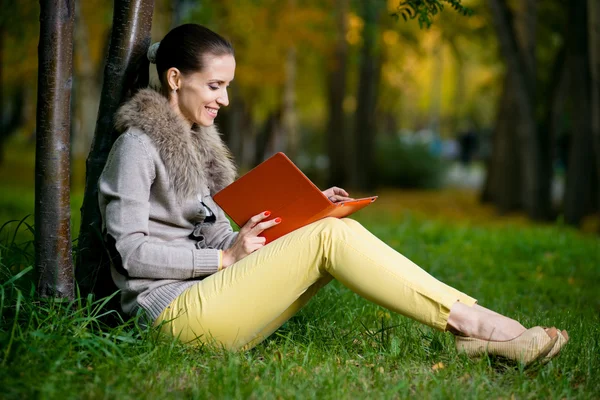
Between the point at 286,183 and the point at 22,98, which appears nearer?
the point at 286,183

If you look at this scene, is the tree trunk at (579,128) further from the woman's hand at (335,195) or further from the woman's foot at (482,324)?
the woman's foot at (482,324)

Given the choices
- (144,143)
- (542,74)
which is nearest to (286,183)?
(144,143)

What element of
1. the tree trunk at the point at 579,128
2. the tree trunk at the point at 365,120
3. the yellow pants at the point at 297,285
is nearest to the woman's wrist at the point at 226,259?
the yellow pants at the point at 297,285

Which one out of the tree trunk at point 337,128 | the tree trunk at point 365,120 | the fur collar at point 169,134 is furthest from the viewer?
the tree trunk at point 337,128

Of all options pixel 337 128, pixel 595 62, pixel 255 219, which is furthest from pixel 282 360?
pixel 337 128

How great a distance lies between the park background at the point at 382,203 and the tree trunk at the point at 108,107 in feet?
0.54

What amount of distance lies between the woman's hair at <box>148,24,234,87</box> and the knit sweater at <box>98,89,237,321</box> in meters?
0.17

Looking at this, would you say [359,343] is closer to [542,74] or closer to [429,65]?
[542,74]

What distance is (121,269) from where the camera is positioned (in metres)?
3.12

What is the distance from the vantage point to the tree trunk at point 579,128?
984 centimetres

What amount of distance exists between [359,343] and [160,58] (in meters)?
1.57

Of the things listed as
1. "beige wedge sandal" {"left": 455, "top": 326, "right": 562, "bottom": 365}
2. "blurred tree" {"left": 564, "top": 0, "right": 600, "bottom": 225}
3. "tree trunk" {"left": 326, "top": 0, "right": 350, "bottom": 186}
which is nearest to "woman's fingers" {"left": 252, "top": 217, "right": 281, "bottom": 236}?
"beige wedge sandal" {"left": 455, "top": 326, "right": 562, "bottom": 365}

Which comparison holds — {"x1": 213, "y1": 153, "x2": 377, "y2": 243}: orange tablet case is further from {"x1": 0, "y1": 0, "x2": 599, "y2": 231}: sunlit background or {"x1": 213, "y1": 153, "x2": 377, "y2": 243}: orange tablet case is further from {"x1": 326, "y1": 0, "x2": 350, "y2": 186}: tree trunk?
{"x1": 326, "y1": 0, "x2": 350, "y2": 186}: tree trunk

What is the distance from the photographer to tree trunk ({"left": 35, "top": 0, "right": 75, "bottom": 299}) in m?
3.26
